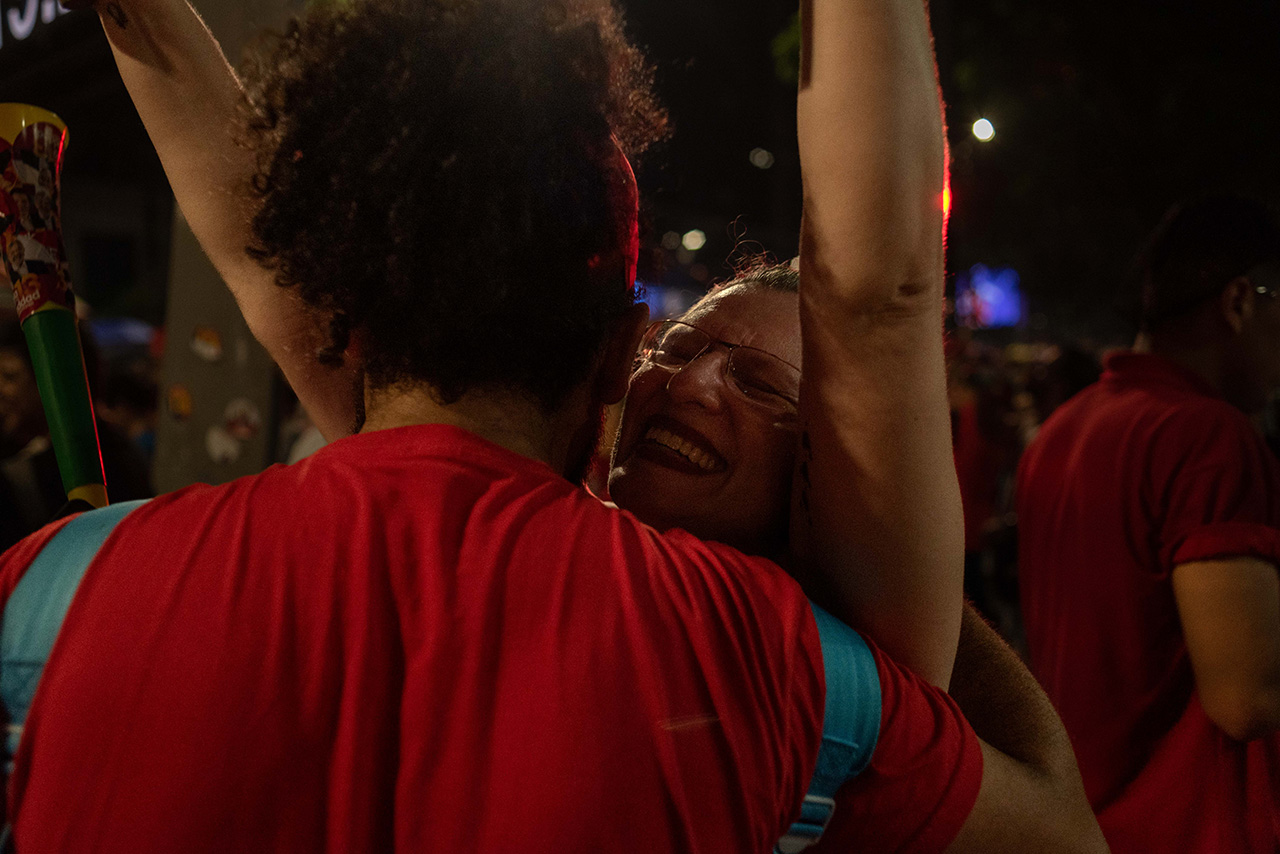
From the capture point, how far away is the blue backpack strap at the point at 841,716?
1049 millimetres

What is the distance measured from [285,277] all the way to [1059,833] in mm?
1190

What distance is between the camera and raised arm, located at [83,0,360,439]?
57.2 inches

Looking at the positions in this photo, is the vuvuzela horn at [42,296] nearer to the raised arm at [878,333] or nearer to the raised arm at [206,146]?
the raised arm at [206,146]

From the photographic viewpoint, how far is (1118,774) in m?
2.62

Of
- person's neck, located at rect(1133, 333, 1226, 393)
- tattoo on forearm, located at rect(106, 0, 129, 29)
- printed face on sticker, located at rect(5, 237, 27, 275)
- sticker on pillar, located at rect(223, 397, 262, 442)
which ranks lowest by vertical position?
sticker on pillar, located at rect(223, 397, 262, 442)

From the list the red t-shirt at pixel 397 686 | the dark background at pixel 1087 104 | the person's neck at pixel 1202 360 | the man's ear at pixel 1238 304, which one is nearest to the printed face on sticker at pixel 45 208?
the red t-shirt at pixel 397 686

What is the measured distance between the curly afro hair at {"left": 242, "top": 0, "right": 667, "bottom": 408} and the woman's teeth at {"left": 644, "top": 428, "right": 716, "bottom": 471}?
1.30 ft

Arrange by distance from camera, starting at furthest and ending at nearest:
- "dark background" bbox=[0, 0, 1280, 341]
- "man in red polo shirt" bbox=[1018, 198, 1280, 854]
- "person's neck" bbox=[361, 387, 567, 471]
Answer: "dark background" bbox=[0, 0, 1280, 341] < "man in red polo shirt" bbox=[1018, 198, 1280, 854] < "person's neck" bbox=[361, 387, 567, 471]

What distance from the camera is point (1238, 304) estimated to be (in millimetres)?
2824

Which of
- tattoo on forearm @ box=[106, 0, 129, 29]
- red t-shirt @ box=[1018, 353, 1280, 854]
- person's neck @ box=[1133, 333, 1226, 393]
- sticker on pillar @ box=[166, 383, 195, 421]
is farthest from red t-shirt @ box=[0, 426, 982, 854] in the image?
sticker on pillar @ box=[166, 383, 195, 421]

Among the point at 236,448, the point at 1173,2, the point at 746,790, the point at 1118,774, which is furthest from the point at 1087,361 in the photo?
the point at 1173,2

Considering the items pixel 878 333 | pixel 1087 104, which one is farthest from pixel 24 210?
pixel 1087 104

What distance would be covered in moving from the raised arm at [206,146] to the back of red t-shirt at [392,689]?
0.51m

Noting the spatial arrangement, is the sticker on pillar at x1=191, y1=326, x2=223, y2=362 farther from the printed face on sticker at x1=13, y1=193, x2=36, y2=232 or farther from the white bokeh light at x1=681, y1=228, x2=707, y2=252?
the white bokeh light at x1=681, y1=228, x2=707, y2=252
